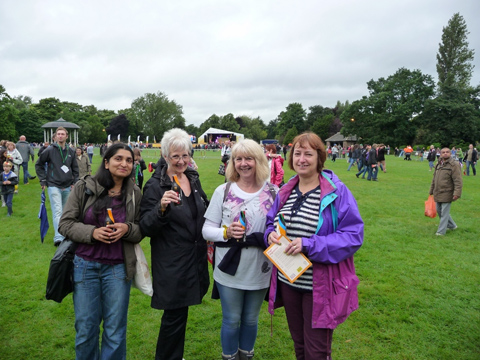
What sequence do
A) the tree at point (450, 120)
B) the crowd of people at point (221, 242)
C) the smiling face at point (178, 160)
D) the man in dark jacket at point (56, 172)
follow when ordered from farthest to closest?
the tree at point (450, 120)
the man in dark jacket at point (56, 172)
the smiling face at point (178, 160)
the crowd of people at point (221, 242)

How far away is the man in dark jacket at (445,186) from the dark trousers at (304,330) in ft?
21.0

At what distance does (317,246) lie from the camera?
2.17 meters

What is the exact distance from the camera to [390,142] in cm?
5534

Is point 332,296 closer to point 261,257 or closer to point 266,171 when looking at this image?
point 261,257

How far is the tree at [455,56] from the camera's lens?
58938 mm

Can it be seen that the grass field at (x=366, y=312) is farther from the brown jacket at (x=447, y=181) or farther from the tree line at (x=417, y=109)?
the tree line at (x=417, y=109)

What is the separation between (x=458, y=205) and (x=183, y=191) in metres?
11.9

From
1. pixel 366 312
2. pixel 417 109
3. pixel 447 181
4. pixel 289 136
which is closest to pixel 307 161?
→ pixel 366 312

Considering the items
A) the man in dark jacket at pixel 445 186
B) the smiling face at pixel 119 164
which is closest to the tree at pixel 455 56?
the man in dark jacket at pixel 445 186

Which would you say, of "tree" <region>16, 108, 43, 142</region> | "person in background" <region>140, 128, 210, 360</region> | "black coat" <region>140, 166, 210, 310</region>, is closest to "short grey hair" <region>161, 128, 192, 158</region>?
"person in background" <region>140, 128, 210, 360</region>

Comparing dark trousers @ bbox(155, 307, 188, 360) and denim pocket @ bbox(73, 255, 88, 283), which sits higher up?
denim pocket @ bbox(73, 255, 88, 283)

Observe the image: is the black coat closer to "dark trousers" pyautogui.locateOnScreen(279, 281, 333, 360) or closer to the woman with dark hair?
the woman with dark hair

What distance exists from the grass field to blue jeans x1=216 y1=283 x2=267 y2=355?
63 cm

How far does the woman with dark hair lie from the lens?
2488mm
